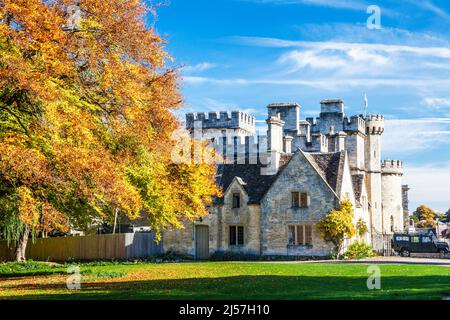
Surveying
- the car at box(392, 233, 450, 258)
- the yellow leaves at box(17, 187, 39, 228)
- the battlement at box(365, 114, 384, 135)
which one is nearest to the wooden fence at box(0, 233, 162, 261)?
the car at box(392, 233, 450, 258)

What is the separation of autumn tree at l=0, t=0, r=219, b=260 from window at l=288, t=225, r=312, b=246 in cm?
1144

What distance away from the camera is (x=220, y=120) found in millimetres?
62000

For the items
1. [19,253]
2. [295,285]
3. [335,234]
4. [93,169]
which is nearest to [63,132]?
[93,169]

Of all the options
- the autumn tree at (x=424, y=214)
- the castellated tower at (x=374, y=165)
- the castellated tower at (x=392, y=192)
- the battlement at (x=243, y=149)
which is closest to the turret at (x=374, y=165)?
the castellated tower at (x=374, y=165)

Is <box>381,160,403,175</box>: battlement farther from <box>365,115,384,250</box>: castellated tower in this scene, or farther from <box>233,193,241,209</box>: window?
<box>233,193,241,209</box>: window

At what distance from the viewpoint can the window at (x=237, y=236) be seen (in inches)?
1629

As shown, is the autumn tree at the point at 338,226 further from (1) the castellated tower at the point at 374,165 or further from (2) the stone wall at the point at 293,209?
(1) the castellated tower at the point at 374,165

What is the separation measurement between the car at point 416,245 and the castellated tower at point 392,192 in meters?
18.1

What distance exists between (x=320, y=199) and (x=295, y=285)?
21.0 metres

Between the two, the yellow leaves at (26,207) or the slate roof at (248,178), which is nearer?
the yellow leaves at (26,207)

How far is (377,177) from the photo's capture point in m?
54.8

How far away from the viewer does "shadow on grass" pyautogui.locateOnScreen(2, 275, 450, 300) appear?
51.6ft
